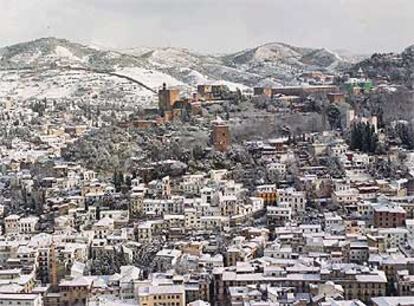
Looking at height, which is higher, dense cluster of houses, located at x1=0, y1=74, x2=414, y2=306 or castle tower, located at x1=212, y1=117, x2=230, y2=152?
castle tower, located at x1=212, y1=117, x2=230, y2=152

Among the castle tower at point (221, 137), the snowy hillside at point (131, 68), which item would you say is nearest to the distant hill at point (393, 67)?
the castle tower at point (221, 137)

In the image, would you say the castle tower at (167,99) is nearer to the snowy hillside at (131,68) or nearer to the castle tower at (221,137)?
the castle tower at (221,137)

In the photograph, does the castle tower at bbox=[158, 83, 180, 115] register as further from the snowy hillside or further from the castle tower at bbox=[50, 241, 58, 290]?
the castle tower at bbox=[50, 241, 58, 290]

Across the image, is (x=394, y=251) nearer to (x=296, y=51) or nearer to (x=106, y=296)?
(x=106, y=296)

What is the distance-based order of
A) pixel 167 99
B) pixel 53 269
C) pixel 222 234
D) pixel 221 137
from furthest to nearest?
pixel 167 99, pixel 221 137, pixel 222 234, pixel 53 269

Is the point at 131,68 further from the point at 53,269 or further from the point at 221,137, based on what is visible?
the point at 53,269

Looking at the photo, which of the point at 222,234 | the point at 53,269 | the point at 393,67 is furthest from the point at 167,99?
the point at 53,269

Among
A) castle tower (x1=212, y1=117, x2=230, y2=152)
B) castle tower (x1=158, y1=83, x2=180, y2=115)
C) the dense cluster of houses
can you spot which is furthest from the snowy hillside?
the dense cluster of houses

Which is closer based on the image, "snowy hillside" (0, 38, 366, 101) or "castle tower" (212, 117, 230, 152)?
"castle tower" (212, 117, 230, 152)

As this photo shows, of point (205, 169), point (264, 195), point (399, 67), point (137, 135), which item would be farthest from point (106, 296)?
point (399, 67)

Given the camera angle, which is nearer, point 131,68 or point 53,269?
point 53,269
